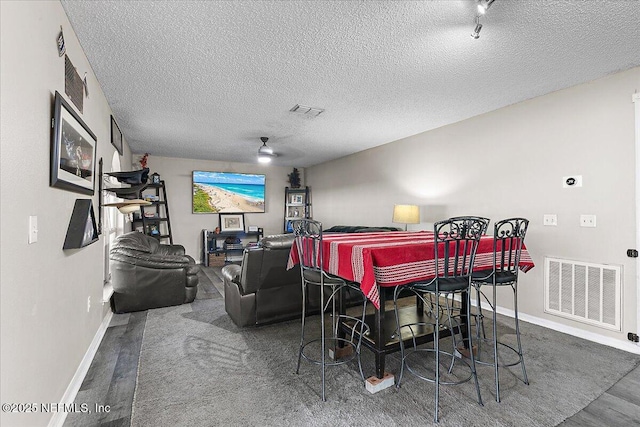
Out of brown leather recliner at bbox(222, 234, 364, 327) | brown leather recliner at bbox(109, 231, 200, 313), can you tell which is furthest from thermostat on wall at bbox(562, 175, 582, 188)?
brown leather recliner at bbox(109, 231, 200, 313)

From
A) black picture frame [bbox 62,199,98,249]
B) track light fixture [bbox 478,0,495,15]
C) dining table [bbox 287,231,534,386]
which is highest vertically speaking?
track light fixture [bbox 478,0,495,15]

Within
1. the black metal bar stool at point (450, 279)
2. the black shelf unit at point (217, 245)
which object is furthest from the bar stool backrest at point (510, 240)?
the black shelf unit at point (217, 245)

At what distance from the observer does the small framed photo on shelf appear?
751cm

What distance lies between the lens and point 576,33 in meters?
2.21

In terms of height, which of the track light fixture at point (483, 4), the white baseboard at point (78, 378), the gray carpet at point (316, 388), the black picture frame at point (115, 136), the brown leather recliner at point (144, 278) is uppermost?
the track light fixture at point (483, 4)

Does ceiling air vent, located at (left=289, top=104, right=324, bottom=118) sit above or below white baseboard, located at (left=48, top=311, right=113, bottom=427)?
above

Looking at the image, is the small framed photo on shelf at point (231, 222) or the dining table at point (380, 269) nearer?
the dining table at point (380, 269)

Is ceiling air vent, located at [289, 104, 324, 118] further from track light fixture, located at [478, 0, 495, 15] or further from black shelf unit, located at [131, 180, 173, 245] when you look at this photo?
black shelf unit, located at [131, 180, 173, 245]

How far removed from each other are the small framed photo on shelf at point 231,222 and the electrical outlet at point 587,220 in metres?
6.45

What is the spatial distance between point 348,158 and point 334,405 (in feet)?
17.6

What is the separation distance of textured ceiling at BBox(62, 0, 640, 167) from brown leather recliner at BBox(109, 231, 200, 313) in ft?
5.70

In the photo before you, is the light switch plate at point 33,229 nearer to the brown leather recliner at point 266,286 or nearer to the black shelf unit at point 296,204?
the brown leather recliner at point 266,286

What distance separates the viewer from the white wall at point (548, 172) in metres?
2.78

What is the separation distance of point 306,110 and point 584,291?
3.49 metres
